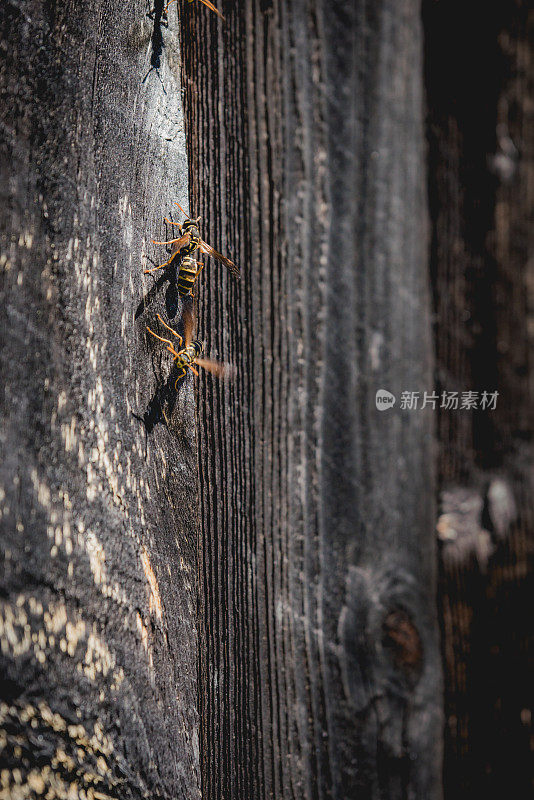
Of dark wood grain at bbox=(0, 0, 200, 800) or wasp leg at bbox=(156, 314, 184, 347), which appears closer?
dark wood grain at bbox=(0, 0, 200, 800)

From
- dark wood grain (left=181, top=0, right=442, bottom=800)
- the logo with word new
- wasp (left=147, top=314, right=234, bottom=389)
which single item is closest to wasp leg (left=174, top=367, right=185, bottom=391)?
wasp (left=147, top=314, right=234, bottom=389)

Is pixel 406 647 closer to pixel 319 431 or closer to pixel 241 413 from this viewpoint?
pixel 319 431

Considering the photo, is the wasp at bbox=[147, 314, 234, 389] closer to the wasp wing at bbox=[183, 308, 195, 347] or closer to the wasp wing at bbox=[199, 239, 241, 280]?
the wasp wing at bbox=[183, 308, 195, 347]

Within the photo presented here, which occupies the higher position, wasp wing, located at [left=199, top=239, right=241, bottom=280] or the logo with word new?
wasp wing, located at [left=199, top=239, right=241, bottom=280]

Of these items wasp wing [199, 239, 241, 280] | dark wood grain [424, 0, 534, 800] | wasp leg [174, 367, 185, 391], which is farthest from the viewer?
wasp leg [174, 367, 185, 391]

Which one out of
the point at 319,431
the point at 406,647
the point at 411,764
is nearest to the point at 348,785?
the point at 411,764

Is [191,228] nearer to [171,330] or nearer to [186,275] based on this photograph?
[186,275]

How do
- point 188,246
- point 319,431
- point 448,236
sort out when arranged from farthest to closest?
point 188,246, point 319,431, point 448,236
